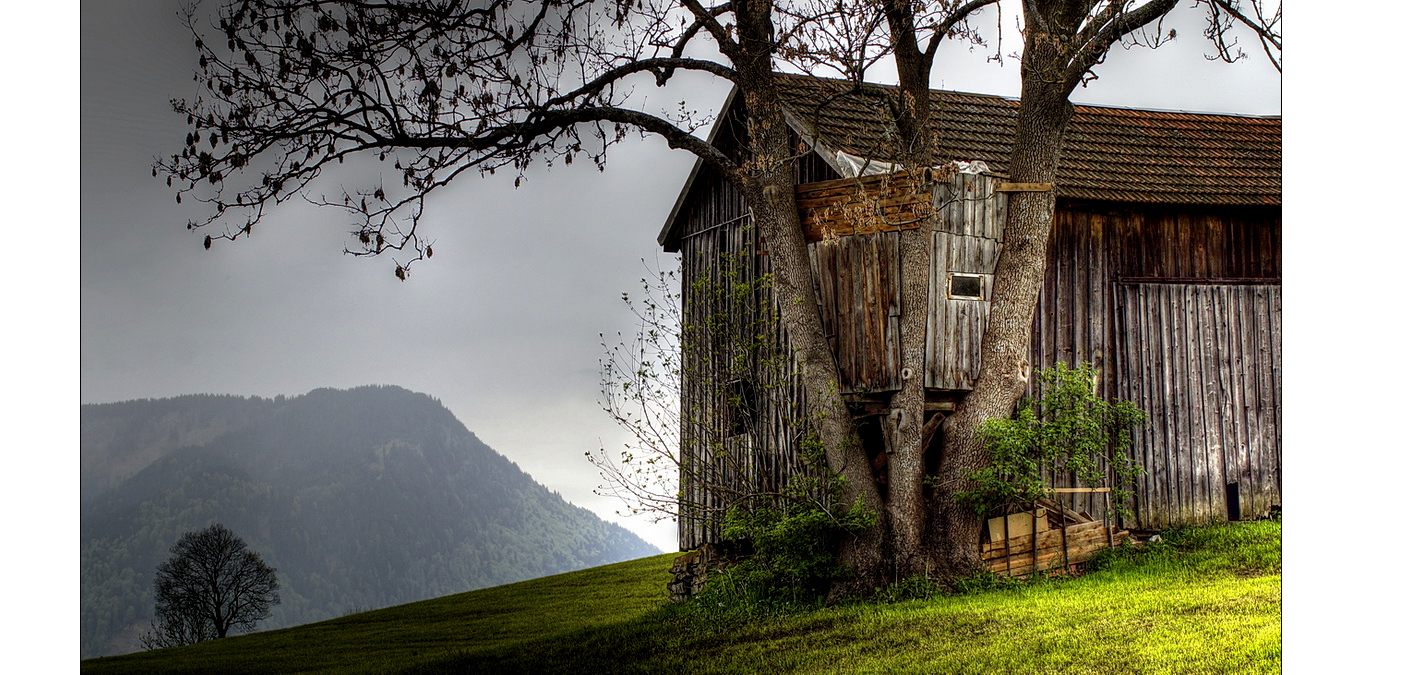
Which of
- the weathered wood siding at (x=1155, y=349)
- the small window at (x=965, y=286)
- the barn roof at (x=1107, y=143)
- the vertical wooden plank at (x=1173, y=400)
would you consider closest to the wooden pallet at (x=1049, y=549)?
the weathered wood siding at (x=1155, y=349)

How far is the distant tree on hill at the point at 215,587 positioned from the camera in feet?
68.3

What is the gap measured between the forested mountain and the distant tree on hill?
43 centimetres

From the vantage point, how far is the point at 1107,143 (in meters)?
15.6

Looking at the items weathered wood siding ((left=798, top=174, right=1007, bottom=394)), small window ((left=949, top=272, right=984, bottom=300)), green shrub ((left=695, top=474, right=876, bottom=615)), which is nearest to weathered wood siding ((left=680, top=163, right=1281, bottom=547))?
weathered wood siding ((left=798, top=174, right=1007, bottom=394))

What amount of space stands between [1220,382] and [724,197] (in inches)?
291

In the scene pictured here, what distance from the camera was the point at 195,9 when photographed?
9648 millimetres

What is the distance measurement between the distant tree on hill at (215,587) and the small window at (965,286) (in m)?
15.6

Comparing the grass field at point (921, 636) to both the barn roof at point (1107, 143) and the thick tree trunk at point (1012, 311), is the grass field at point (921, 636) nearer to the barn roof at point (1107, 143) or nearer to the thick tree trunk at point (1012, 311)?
the thick tree trunk at point (1012, 311)

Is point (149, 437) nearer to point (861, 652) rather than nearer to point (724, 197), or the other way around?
point (724, 197)

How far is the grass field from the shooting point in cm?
863

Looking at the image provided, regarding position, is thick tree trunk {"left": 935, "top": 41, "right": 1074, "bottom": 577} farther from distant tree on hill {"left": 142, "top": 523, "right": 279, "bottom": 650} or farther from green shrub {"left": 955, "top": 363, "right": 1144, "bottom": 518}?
distant tree on hill {"left": 142, "top": 523, "right": 279, "bottom": 650}
